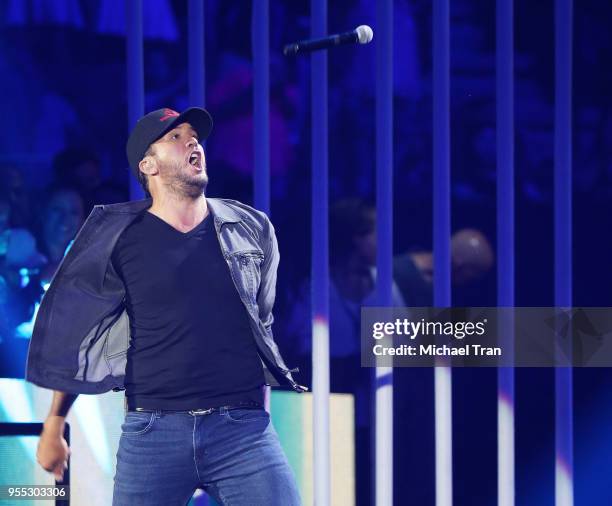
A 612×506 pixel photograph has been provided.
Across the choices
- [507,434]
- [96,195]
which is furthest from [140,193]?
[507,434]

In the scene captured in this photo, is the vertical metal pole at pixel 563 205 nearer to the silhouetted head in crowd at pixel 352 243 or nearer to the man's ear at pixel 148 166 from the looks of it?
the silhouetted head in crowd at pixel 352 243

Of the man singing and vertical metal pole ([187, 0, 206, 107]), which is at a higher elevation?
vertical metal pole ([187, 0, 206, 107])

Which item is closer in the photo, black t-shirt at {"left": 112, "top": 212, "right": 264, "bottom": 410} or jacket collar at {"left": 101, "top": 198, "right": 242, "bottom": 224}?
black t-shirt at {"left": 112, "top": 212, "right": 264, "bottom": 410}

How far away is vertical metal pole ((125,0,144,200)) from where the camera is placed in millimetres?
3027

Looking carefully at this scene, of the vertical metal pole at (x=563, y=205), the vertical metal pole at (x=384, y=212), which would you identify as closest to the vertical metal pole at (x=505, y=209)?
the vertical metal pole at (x=563, y=205)

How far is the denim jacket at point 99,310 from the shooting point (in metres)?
2.69

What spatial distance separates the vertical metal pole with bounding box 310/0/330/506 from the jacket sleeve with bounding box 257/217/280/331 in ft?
0.53

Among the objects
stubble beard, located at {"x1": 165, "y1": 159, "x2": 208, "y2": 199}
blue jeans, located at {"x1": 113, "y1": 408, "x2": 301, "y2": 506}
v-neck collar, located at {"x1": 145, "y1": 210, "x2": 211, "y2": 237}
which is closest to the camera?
blue jeans, located at {"x1": 113, "y1": 408, "x2": 301, "y2": 506}

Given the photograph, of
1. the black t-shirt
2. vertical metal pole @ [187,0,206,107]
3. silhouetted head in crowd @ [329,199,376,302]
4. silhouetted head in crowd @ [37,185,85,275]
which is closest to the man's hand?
the black t-shirt

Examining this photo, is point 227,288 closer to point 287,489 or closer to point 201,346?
point 201,346

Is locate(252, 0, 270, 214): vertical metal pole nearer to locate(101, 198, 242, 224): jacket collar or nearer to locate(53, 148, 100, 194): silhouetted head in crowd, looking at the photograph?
locate(101, 198, 242, 224): jacket collar

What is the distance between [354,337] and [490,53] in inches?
42.0

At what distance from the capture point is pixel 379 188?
304cm

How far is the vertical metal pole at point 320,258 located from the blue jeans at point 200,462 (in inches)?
22.0
